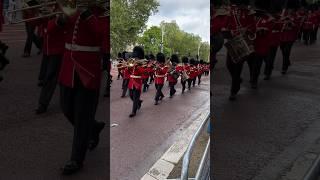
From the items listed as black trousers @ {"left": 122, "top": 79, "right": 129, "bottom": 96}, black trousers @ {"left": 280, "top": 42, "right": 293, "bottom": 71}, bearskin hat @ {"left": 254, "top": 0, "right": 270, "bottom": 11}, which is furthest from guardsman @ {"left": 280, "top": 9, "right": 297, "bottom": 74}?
black trousers @ {"left": 122, "top": 79, "right": 129, "bottom": 96}

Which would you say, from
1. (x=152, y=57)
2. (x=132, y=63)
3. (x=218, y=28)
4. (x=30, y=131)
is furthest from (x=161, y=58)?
(x=30, y=131)

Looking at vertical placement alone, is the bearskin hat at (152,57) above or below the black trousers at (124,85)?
above

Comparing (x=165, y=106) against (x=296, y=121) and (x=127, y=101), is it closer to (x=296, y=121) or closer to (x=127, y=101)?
(x=127, y=101)

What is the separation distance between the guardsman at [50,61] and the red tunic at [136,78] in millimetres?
287

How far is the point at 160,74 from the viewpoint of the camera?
1.83m

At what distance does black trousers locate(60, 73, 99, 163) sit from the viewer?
182cm

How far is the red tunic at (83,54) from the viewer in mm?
1773

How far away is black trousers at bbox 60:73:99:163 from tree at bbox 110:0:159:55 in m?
0.20

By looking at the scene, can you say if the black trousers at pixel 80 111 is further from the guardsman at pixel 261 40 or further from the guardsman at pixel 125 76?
the guardsman at pixel 261 40

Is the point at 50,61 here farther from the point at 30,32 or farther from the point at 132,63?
the point at 132,63

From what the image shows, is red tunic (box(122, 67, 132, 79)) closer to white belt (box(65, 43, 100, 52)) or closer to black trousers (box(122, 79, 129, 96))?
black trousers (box(122, 79, 129, 96))


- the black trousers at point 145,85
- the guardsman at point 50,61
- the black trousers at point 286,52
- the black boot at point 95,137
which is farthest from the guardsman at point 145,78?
the black trousers at point 286,52

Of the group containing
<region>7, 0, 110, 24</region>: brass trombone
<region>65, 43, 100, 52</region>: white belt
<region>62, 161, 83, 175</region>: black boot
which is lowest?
<region>62, 161, 83, 175</region>: black boot

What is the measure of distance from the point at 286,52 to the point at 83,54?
2.67 ft
